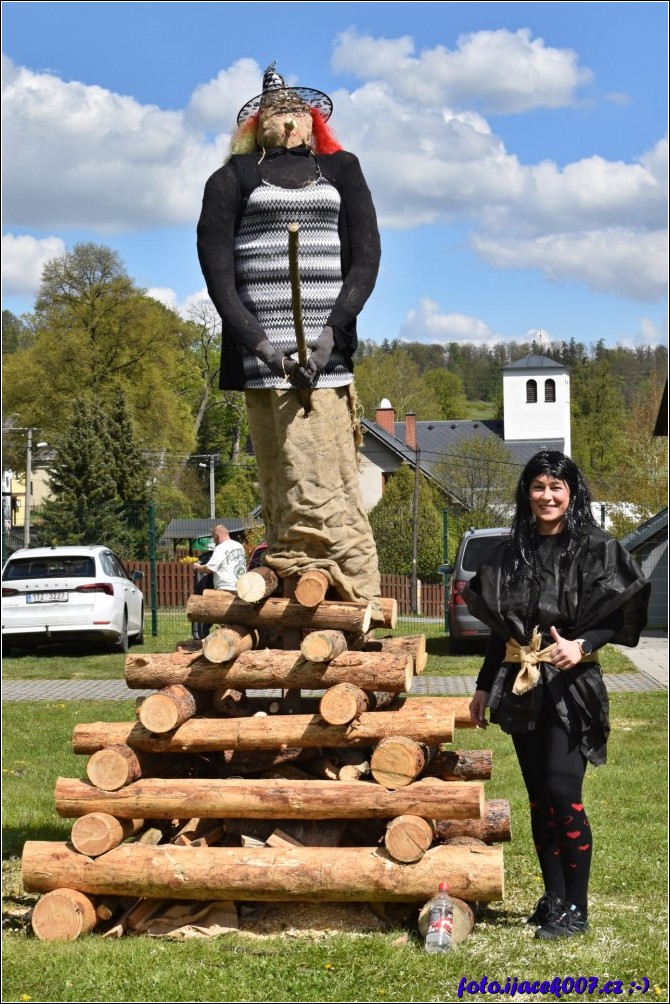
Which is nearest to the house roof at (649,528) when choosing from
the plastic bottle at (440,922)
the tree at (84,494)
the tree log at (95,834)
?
the tree at (84,494)

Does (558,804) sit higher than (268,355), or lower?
lower

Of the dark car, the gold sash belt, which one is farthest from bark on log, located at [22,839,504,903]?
the dark car

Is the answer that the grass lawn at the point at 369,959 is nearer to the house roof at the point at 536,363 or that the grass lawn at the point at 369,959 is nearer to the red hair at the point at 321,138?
the house roof at the point at 536,363

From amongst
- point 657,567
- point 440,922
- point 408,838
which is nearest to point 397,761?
point 408,838

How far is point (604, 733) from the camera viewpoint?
5.17 m

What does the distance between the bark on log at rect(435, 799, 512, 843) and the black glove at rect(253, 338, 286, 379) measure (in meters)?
2.14

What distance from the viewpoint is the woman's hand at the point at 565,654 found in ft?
16.5

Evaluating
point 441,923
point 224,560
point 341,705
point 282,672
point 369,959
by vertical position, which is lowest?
point 369,959

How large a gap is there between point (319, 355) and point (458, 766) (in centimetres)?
207

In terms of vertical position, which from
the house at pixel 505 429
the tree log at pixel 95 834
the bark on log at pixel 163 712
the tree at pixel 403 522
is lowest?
the tree log at pixel 95 834

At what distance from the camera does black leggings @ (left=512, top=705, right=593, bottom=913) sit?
5.19m

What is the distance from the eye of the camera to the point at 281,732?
5902mm

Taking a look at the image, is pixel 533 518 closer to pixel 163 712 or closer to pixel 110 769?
pixel 163 712

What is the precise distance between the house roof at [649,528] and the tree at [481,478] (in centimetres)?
718
